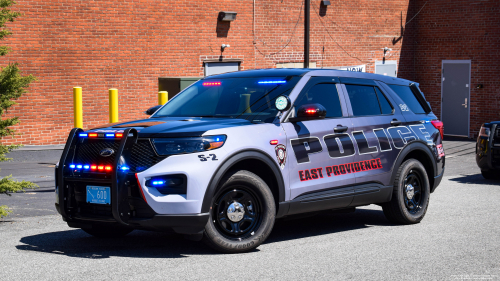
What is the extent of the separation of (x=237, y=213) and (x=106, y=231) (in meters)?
1.73

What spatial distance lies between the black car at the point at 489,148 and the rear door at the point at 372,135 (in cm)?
472

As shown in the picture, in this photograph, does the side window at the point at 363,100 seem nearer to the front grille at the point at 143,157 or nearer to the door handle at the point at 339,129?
the door handle at the point at 339,129

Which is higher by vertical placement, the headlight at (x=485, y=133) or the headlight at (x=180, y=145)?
the headlight at (x=180, y=145)

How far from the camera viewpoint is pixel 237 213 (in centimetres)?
636

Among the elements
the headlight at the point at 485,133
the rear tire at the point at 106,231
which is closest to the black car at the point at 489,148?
the headlight at the point at 485,133

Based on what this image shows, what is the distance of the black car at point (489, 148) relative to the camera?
12.2 meters

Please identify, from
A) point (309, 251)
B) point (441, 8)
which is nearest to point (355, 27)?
point (441, 8)

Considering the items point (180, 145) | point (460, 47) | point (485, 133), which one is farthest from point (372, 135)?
point (460, 47)

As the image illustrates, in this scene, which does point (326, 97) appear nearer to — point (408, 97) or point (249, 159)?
point (249, 159)

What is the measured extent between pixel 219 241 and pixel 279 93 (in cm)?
183

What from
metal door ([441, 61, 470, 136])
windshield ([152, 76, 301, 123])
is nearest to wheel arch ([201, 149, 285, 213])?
windshield ([152, 76, 301, 123])

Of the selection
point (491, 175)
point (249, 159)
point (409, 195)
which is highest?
point (249, 159)

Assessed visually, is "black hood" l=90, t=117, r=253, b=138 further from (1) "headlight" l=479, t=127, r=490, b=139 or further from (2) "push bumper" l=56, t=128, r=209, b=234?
(1) "headlight" l=479, t=127, r=490, b=139

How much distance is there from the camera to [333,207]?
24.0 feet
